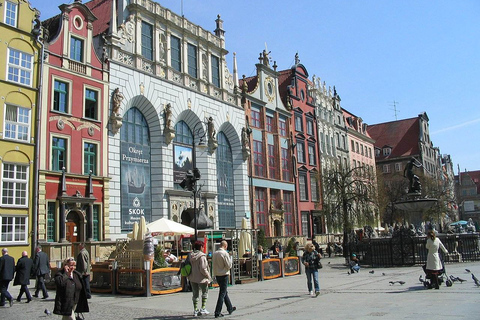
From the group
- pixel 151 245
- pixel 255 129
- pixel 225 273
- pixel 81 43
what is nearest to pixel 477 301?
pixel 225 273

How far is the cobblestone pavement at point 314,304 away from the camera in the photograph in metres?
10.3

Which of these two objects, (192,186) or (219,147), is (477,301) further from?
(219,147)

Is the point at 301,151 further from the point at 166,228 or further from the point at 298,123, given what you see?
the point at 166,228

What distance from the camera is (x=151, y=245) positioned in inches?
690

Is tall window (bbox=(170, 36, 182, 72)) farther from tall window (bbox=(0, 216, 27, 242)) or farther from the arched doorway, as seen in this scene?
tall window (bbox=(0, 216, 27, 242))

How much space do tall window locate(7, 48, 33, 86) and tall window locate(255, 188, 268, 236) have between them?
73.7 ft

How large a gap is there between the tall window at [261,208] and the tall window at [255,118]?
232 inches

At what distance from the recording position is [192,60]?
123 ft

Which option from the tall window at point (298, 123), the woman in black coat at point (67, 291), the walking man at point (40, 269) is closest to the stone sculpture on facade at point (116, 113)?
the walking man at point (40, 269)

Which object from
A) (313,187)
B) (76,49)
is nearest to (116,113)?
(76,49)

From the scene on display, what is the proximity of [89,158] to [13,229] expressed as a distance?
6.12 meters

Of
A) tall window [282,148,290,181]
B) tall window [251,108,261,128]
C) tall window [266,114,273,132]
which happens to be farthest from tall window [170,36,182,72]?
tall window [282,148,290,181]

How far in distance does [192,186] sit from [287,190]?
27.8 meters

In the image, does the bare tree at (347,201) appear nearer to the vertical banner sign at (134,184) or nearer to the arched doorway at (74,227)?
the vertical banner sign at (134,184)
